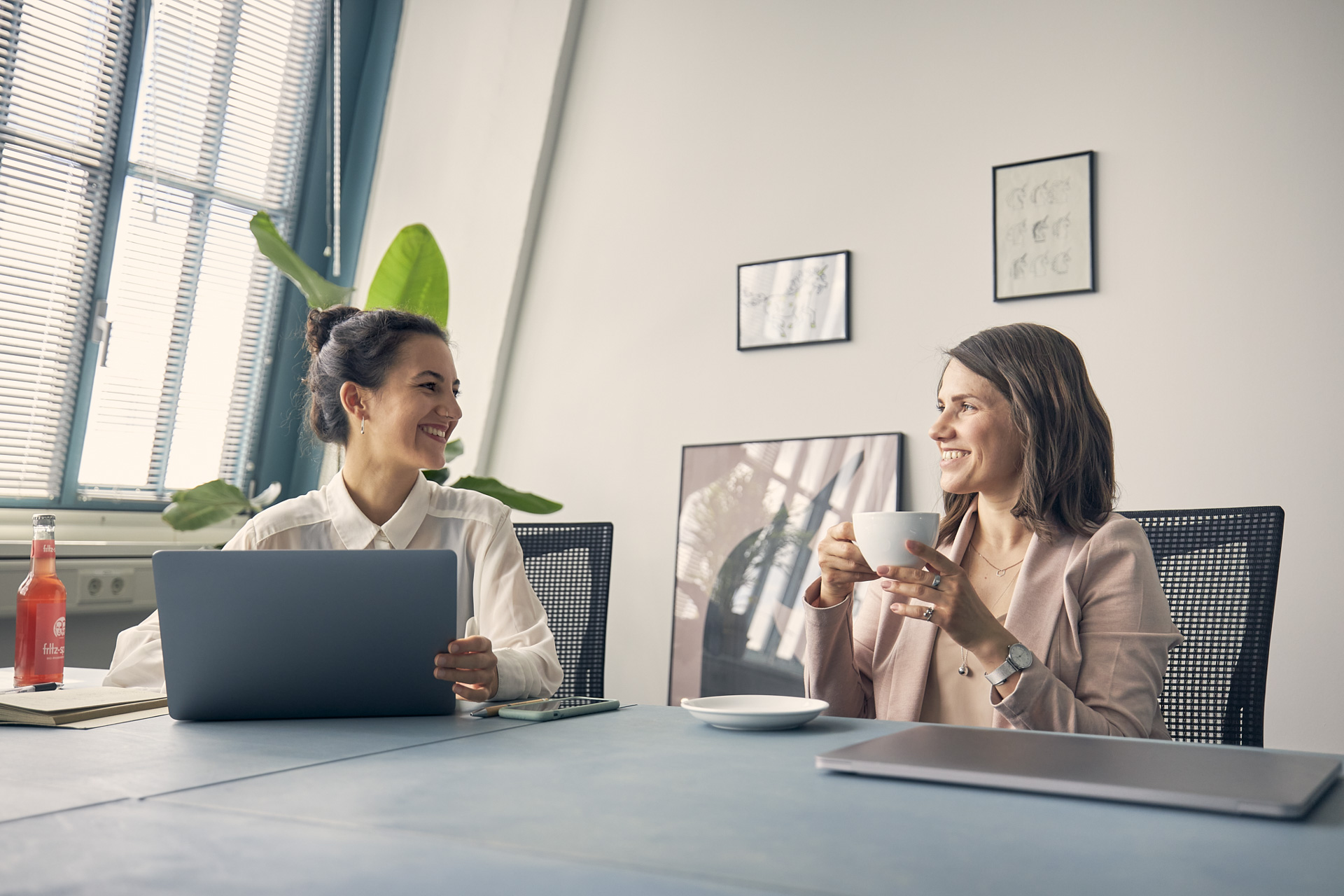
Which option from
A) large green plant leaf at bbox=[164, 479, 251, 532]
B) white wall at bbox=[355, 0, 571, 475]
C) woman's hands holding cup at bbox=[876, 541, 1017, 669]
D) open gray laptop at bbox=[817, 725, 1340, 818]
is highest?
white wall at bbox=[355, 0, 571, 475]

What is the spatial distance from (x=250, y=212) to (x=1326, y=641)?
351cm

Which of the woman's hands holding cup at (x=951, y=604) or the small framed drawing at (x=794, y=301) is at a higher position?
the small framed drawing at (x=794, y=301)

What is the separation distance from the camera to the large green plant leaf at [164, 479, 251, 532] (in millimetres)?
3121

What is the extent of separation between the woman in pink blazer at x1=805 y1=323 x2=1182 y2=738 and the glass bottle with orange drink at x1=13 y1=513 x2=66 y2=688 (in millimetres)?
1121

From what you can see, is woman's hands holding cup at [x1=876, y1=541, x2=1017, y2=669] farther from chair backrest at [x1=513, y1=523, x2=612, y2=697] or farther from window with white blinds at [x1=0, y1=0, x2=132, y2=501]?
window with white blinds at [x1=0, y1=0, x2=132, y2=501]

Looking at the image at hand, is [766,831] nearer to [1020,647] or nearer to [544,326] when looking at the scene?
[1020,647]

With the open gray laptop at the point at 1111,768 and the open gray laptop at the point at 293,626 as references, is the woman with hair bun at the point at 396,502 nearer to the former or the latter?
the open gray laptop at the point at 293,626

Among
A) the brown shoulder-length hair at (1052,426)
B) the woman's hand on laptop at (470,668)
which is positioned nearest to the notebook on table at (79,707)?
the woman's hand on laptop at (470,668)

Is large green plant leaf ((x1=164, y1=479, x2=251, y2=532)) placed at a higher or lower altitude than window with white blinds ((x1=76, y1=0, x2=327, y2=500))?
lower

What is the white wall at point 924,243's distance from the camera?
246 centimetres

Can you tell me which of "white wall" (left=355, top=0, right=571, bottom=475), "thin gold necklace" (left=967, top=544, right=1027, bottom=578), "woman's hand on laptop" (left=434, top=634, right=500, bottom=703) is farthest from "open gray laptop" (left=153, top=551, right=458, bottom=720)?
"white wall" (left=355, top=0, right=571, bottom=475)

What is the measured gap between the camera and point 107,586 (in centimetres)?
305

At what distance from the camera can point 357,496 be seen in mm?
1981

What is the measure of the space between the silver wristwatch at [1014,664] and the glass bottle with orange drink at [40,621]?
1.31m
